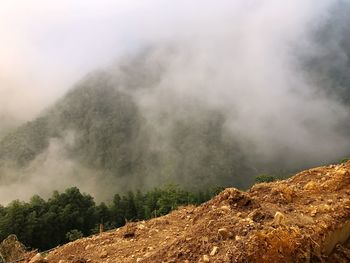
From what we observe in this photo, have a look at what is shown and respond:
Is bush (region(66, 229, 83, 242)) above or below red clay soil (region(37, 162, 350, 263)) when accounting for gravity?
above

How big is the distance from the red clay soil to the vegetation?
172ft

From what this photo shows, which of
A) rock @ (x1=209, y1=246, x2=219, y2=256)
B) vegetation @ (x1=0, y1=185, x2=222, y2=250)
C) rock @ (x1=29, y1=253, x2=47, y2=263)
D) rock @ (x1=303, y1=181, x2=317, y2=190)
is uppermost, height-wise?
vegetation @ (x1=0, y1=185, x2=222, y2=250)

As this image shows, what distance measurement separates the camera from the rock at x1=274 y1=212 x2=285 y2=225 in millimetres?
8545

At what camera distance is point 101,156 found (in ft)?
550

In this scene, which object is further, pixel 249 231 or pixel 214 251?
pixel 249 231

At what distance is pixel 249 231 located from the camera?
8.27 meters

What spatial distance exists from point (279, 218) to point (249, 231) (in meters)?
0.74

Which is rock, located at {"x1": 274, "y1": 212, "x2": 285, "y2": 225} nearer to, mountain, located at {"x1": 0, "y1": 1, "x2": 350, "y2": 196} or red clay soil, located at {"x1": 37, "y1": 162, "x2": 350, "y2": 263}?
red clay soil, located at {"x1": 37, "y1": 162, "x2": 350, "y2": 263}

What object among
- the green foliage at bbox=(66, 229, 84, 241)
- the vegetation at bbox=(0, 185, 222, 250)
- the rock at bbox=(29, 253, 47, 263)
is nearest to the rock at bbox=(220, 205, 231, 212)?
the rock at bbox=(29, 253, 47, 263)

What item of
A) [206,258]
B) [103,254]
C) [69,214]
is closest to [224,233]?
[206,258]

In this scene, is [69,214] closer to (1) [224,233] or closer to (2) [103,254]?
(2) [103,254]

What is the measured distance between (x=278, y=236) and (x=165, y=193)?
69.4m

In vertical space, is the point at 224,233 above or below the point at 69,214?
below

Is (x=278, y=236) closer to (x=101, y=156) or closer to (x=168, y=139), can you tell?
(x=101, y=156)
